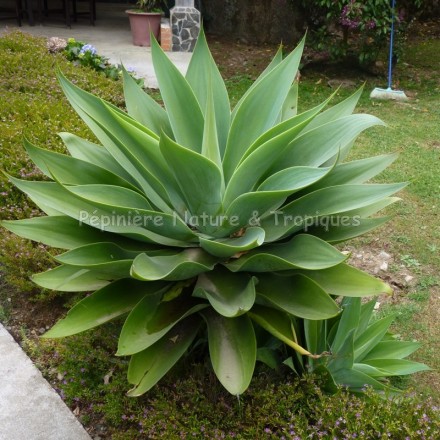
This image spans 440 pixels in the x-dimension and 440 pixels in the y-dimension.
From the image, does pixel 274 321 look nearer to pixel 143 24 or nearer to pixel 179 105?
pixel 179 105

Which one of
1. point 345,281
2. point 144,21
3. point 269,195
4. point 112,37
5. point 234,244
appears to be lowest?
point 112,37

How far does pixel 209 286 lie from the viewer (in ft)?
6.98

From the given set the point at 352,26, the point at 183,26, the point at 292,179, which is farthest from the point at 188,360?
the point at 183,26

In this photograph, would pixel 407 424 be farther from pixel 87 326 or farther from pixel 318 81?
pixel 318 81

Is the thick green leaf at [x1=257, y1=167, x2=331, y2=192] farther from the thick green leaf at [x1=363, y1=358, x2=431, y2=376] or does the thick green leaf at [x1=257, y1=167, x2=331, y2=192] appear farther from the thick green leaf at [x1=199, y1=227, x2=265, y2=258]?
the thick green leaf at [x1=363, y1=358, x2=431, y2=376]

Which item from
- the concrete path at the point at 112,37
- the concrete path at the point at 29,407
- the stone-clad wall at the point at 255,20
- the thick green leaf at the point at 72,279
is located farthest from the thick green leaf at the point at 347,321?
the stone-clad wall at the point at 255,20

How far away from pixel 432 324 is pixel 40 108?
360cm

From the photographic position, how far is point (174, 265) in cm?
207

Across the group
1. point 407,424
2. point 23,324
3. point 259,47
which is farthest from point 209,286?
point 259,47

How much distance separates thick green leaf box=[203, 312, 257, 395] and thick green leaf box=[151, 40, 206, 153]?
784 mm

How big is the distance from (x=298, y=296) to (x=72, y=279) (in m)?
0.91

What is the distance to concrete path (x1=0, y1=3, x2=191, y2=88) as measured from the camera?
8992mm

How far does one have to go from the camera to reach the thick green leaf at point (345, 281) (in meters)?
2.03

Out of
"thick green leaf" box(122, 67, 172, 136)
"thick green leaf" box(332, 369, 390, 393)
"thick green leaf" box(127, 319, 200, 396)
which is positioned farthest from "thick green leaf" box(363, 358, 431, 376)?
"thick green leaf" box(122, 67, 172, 136)
